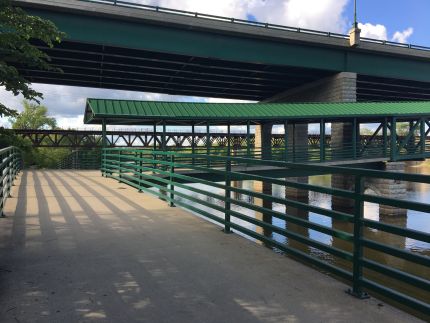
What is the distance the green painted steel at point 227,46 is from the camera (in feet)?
73.6

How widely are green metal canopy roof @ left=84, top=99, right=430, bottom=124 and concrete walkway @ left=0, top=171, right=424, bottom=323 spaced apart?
1550cm

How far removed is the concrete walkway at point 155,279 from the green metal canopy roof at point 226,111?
15498 mm

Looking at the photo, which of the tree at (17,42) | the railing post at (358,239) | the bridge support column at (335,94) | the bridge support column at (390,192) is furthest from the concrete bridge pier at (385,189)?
the tree at (17,42)

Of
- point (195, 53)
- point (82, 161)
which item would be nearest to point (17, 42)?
point (195, 53)

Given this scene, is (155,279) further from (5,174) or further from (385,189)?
(385,189)

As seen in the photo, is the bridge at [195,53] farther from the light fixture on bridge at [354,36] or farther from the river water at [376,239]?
the river water at [376,239]

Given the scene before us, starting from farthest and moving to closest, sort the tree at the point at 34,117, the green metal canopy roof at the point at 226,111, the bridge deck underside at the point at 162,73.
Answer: the tree at the point at 34,117
the bridge deck underside at the point at 162,73
the green metal canopy roof at the point at 226,111

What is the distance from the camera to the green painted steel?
73.6 feet

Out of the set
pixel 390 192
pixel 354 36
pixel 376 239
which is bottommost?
pixel 376 239

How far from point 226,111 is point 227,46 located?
4.43 meters

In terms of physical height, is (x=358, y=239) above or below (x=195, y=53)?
below

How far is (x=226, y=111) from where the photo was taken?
26266 millimetres

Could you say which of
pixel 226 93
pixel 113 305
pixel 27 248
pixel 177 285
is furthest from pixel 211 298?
pixel 226 93

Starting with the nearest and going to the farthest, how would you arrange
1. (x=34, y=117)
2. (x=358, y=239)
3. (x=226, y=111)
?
(x=358, y=239) → (x=226, y=111) → (x=34, y=117)
